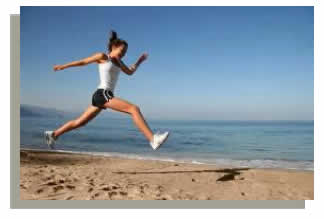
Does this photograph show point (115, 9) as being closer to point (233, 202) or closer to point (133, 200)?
point (133, 200)

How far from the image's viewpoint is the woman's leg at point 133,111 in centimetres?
302

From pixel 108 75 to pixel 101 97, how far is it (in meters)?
0.23

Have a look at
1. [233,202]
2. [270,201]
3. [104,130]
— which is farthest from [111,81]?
[104,130]

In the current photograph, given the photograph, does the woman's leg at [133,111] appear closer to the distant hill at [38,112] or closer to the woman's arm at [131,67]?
the woman's arm at [131,67]

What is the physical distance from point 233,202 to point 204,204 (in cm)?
30

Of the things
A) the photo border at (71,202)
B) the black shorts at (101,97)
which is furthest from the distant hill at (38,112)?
the black shorts at (101,97)

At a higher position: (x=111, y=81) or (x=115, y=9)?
(x=115, y=9)

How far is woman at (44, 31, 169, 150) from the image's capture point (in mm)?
3139

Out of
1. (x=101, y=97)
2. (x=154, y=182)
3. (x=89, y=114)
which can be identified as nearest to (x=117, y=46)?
(x=101, y=97)

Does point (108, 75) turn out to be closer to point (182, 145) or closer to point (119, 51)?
point (119, 51)

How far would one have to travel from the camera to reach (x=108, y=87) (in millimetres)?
3252

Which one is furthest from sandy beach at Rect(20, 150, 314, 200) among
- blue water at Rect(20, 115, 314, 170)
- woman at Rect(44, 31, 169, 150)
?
woman at Rect(44, 31, 169, 150)

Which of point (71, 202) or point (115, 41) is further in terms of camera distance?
point (115, 41)

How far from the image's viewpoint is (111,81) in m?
3.28
